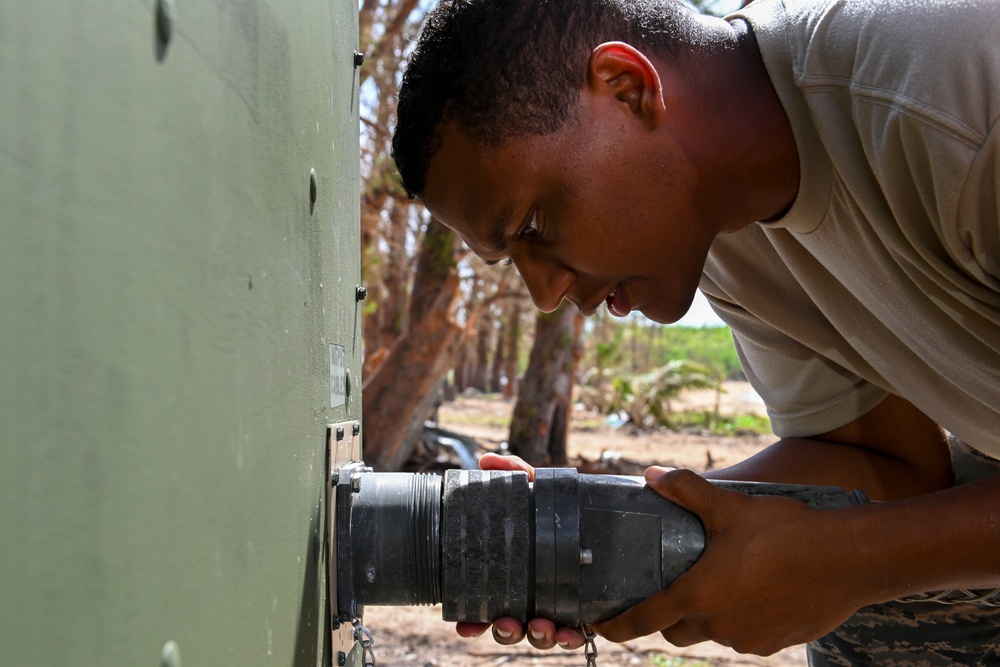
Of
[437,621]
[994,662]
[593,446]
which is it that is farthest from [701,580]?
[593,446]

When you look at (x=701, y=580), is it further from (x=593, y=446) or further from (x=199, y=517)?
(x=593, y=446)

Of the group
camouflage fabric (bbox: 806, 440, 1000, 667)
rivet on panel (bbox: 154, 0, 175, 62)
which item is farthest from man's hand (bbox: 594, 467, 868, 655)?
rivet on panel (bbox: 154, 0, 175, 62)

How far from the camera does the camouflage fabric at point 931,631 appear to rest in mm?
2035

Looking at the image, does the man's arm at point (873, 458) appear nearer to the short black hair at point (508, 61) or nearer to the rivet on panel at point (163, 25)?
the short black hair at point (508, 61)

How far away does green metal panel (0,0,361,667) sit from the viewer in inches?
21.3

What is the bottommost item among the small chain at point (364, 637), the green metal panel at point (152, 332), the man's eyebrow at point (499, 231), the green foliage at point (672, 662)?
the green foliage at point (672, 662)

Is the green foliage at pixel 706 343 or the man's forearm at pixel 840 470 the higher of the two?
the green foliage at pixel 706 343

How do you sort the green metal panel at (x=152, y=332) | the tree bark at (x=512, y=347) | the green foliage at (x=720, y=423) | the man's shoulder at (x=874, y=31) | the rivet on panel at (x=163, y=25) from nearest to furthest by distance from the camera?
the green metal panel at (x=152, y=332) < the rivet on panel at (x=163, y=25) < the man's shoulder at (x=874, y=31) < the green foliage at (x=720, y=423) < the tree bark at (x=512, y=347)

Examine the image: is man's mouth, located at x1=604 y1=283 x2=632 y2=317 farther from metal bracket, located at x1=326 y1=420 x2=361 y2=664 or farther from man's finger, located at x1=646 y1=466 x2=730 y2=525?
metal bracket, located at x1=326 y1=420 x2=361 y2=664

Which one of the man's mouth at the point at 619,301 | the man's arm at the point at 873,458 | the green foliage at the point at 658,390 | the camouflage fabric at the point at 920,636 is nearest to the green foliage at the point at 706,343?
the green foliage at the point at 658,390

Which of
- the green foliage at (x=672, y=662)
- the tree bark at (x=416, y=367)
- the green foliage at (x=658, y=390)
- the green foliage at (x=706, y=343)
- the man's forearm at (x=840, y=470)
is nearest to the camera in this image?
the man's forearm at (x=840, y=470)

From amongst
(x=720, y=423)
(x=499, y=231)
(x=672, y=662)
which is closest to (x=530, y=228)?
(x=499, y=231)

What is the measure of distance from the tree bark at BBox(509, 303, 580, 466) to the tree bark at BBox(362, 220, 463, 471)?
2.63m

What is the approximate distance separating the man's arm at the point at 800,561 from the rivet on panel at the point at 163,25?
942 millimetres
